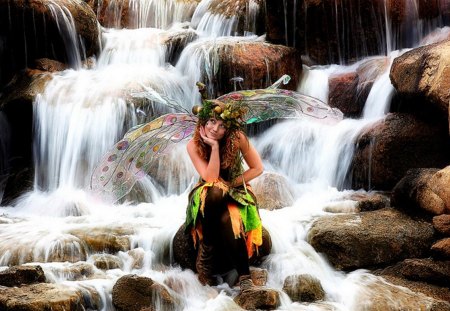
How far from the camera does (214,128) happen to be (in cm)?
427

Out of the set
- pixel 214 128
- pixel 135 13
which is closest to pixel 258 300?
pixel 214 128

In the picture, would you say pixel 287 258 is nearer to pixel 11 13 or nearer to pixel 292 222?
pixel 292 222

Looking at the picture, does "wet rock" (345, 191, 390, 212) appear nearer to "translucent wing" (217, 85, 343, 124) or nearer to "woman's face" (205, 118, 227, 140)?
"translucent wing" (217, 85, 343, 124)

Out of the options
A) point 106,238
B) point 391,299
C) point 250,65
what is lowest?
point 391,299

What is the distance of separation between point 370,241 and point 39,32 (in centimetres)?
795

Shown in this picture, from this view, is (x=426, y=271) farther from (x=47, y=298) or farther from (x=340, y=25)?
(x=340, y=25)

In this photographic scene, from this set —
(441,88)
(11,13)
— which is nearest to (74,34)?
(11,13)

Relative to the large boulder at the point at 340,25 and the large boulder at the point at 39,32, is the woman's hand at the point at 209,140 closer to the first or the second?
the large boulder at the point at 39,32

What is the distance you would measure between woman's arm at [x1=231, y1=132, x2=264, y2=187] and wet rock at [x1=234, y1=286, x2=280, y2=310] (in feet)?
2.90

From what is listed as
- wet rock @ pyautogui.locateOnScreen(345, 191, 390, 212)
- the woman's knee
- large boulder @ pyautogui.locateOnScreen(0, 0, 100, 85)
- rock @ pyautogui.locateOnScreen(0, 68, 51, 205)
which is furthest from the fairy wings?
large boulder @ pyautogui.locateOnScreen(0, 0, 100, 85)

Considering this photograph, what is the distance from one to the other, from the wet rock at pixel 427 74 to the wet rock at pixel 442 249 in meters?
2.37

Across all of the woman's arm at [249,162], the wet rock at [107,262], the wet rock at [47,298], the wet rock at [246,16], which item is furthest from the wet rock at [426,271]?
the wet rock at [246,16]

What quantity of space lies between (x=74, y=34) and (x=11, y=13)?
51.9 inches

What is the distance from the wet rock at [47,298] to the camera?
3.84m
